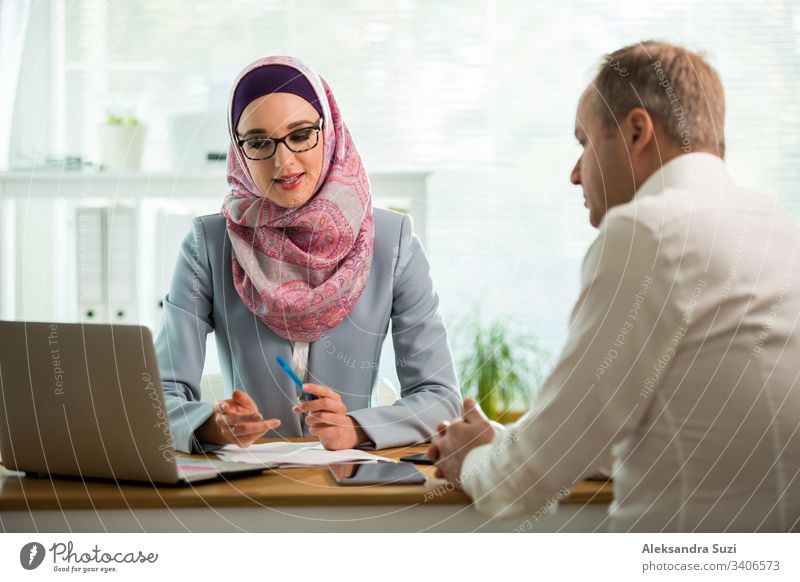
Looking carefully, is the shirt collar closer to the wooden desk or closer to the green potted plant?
the wooden desk

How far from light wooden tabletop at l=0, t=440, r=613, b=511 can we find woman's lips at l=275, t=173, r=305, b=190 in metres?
0.50

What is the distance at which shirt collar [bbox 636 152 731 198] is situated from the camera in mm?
692

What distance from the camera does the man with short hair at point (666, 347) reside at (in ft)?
2.11

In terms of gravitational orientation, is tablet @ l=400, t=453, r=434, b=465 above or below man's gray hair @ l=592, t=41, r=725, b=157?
below

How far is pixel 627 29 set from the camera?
992mm

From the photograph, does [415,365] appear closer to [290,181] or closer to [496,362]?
[290,181]

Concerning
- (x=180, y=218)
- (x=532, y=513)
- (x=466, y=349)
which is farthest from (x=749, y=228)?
(x=466, y=349)

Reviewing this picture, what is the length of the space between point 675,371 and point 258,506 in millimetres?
368

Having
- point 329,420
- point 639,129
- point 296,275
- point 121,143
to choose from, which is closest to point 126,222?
point 121,143

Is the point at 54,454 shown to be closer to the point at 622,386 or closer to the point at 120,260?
the point at 622,386

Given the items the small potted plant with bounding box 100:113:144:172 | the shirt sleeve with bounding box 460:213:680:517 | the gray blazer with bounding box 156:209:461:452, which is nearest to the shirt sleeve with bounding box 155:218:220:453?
the gray blazer with bounding box 156:209:461:452

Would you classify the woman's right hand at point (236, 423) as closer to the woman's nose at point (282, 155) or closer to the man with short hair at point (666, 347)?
the man with short hair at point (666, 347)

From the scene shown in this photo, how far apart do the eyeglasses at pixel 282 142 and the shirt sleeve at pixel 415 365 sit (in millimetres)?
187

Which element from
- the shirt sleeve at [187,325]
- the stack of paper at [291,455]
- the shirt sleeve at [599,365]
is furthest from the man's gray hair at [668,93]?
the shirt sleeve at [187,325]
